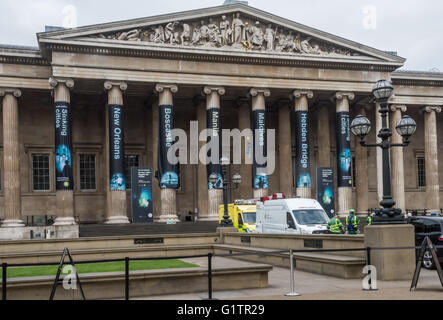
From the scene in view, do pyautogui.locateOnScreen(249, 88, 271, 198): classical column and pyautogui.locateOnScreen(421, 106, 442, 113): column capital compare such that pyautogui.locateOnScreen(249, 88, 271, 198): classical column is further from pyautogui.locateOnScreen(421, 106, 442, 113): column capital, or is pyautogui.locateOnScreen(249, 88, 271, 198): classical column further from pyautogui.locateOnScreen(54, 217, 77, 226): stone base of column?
pyautogui.locateOnScreen(421, 106, 442, 113): column capital

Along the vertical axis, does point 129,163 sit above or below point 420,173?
above

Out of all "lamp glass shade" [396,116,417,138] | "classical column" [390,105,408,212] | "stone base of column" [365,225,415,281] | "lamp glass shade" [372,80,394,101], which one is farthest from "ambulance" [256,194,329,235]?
"classical column" [390,105,408,212]

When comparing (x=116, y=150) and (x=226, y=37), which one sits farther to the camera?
(x=226, y=37)

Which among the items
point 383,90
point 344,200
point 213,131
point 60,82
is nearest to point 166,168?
point 213,131

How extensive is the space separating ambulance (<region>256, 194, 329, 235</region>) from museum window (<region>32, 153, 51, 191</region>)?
2345 cm

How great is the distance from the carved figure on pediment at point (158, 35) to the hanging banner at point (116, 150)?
5.56 meters

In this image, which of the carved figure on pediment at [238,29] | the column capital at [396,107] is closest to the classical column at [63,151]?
the carved figure on pediment at [238,29]

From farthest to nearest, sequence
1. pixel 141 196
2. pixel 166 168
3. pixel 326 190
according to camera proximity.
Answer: pixel 326 190 < pixel 166 168 < pixel 141 196

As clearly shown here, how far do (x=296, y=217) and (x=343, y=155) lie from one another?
19599mm

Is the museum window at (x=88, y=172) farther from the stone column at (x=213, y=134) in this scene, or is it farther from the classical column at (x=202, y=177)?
the stone column at (x=213, y=134)

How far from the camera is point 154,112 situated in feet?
147

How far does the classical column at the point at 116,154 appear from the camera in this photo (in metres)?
39.2

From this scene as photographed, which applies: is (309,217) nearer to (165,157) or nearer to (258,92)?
(165,157)

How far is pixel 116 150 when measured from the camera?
3919 cm
